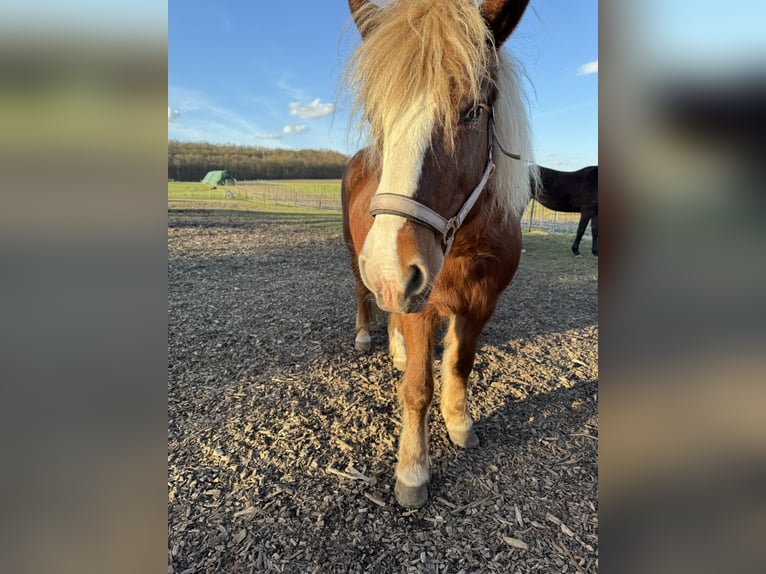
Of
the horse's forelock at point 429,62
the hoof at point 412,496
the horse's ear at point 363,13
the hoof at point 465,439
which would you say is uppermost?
the horse's ear at point 363,13

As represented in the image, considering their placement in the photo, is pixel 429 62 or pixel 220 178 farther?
pixel 220 178

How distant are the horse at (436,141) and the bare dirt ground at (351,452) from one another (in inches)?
13.4

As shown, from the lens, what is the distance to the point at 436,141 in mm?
1322

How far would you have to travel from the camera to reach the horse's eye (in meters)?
1.39

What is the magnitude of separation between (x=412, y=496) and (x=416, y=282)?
1.39 meters

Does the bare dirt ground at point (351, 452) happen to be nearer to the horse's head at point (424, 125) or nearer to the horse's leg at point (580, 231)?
the horse's head at point (424, 125)

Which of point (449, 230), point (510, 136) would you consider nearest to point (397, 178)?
point (449, 230)

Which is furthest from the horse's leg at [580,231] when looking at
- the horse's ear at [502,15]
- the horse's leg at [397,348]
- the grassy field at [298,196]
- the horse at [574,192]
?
the horse's ear at [502,15]

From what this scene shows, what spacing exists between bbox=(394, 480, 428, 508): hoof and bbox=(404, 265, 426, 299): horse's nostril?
4.37ft

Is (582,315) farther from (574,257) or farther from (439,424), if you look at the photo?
(574,257)

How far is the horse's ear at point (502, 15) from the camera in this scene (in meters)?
1.47

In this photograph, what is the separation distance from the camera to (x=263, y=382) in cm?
327

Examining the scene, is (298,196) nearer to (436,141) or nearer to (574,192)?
(574,192)
